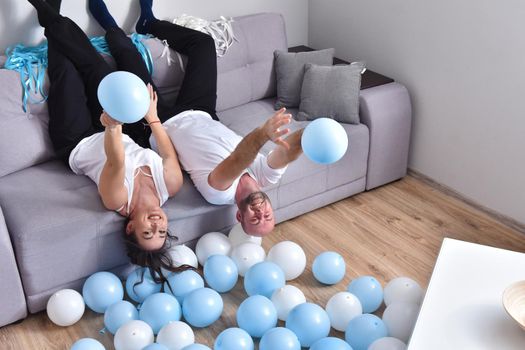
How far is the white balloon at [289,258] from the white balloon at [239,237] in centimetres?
12

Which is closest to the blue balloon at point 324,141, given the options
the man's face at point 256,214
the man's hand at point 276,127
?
the man's hand at point 276,127

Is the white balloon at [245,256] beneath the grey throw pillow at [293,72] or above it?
beneath

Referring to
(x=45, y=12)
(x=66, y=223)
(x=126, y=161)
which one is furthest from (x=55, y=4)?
(x=66, y=223)

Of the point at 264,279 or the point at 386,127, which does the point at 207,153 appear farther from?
the point at 386,127

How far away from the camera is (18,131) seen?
2707 millimetres

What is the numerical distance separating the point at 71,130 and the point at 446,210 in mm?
1874

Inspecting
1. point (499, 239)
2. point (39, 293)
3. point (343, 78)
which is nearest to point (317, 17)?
point (343, 78)

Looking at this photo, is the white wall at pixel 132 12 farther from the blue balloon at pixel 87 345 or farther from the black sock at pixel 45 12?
the blue balloon at pixel 87 345

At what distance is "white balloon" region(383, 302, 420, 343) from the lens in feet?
7.13

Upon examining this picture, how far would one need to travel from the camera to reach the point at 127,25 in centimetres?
335

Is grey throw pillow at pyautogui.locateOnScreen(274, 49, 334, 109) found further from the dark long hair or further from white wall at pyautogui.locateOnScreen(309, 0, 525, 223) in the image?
the dark long hair

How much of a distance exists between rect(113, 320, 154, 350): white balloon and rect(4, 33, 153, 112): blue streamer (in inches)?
46.0

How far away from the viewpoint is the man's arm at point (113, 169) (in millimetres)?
2273

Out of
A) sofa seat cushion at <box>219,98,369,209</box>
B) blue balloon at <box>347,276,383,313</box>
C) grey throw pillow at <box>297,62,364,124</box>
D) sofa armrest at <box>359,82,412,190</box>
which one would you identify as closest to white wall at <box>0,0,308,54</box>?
sofa seat cushion at <box>219,98,369,209</box>
